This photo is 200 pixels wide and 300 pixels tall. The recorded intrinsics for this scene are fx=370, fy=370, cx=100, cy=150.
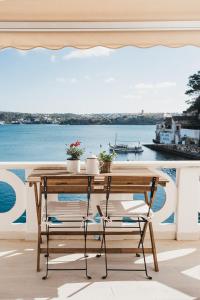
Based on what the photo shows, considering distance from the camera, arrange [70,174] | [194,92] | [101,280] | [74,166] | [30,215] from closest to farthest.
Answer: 1. [101,280]
2. [70,174]
3. [74,166]
4. [30,215]
5. [194,92]

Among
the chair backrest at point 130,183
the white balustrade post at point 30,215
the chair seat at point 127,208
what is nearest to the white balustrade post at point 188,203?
the chair seat at point 127,208

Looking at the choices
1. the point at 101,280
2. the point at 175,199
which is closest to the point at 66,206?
the point at 101,280

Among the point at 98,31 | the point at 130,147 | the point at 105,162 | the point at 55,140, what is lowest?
the point at 130,147

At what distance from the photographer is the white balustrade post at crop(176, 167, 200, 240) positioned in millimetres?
4305

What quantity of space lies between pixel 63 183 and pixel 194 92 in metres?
33.8

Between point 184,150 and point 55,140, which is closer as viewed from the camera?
point 184,150

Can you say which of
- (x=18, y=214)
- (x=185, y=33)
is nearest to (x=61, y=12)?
(x=185, y=33)

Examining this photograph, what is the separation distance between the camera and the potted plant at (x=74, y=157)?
3840 mm

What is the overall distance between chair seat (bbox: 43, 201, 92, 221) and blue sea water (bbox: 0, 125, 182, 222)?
66.4 feet

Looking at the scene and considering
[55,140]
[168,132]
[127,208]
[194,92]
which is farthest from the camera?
[55,140]

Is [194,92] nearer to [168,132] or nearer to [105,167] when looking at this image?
[168,132]

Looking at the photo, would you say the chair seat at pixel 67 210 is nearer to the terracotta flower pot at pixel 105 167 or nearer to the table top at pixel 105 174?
the table top at pixel 105 174

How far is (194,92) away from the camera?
35.2 m

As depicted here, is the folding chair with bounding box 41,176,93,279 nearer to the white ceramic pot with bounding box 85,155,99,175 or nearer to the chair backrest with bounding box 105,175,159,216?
the chair backrest with bounding box 105,175,159,216
